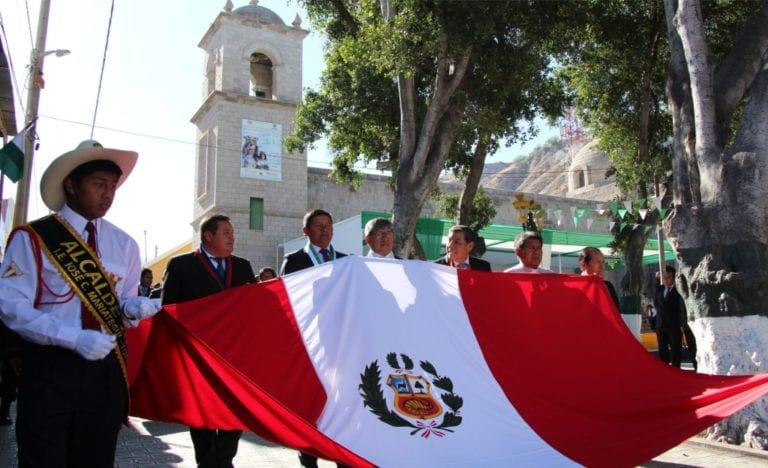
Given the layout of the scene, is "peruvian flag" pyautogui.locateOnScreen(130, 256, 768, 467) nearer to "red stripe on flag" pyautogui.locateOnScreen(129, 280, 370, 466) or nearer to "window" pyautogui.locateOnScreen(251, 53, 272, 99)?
"red stripe on flag" pyautogui.locateOnScreen(129, 280, 370, 466)

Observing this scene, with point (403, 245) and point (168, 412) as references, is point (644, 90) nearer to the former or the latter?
point (403, 245)

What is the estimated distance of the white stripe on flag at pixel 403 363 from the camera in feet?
13.0

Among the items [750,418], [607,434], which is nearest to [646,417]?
[607,434]

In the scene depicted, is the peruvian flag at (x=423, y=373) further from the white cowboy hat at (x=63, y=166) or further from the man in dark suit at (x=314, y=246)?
the white cowboy hat at (x=63, y=166)

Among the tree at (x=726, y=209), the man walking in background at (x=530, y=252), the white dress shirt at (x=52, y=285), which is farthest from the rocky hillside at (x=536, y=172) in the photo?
the white dress shirt at (x=52, y=285)

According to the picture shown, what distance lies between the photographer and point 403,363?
438 cm

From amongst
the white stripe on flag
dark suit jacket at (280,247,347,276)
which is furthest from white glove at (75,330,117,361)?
dark suit jacket at (280,247,347,276)

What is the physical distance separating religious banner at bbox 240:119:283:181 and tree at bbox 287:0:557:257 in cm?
1504

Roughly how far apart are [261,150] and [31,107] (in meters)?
18.2

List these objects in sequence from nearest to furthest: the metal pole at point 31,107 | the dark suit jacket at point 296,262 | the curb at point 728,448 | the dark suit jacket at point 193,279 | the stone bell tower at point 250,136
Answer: the dark suit jacket at point 193,279 → the dark suit jacket at point 296,262 → the curb at point 728,448 → the metal pole at point 31,107 → the stone bell tower at point 250,136

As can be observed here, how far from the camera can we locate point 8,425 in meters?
8.01

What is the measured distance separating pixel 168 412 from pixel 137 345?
438mm

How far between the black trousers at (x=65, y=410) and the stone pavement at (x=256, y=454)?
10.5 feet

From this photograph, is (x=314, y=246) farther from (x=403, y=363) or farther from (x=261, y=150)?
(x=261, y=150)
